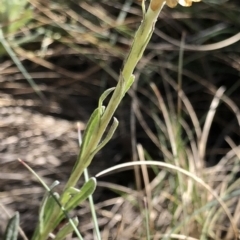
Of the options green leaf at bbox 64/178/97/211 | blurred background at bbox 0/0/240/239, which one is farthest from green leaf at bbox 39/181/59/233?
blurred background at bbox 0/0/240/239

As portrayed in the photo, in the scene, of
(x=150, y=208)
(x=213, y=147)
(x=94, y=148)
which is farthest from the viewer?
(x=213, y=147)

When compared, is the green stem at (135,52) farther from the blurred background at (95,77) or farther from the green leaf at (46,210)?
the blurred background at (95,77)

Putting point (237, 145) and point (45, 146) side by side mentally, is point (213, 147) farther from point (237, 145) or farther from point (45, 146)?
point (45, 146)

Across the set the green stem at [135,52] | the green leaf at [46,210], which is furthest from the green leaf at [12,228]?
the green stem at [135,52]

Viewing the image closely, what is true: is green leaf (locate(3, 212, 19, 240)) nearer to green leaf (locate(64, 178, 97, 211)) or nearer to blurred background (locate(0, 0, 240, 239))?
green leaf (locate(64, 178, 97, 211))

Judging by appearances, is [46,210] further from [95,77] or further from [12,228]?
[95,77]

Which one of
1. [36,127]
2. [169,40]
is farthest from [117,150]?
[169,40]
